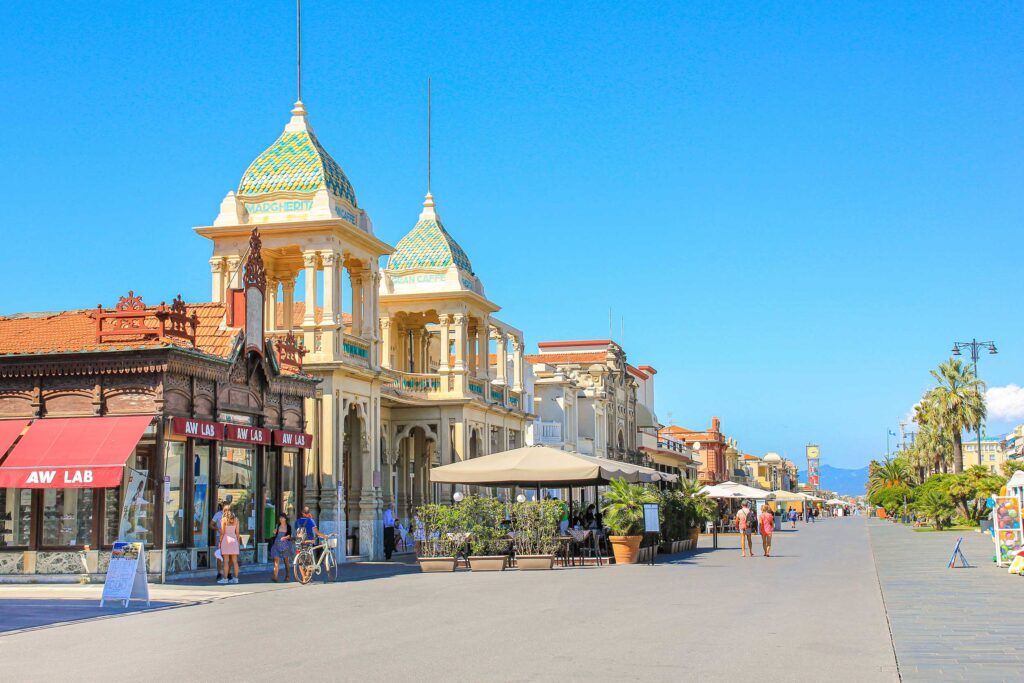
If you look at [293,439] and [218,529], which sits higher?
[293,439]

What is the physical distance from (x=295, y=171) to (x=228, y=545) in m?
12.8

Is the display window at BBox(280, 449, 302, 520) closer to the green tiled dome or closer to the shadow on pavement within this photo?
the green tiled dome

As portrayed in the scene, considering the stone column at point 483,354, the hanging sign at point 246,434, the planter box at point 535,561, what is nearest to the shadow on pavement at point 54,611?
the hanging sign at point 246,434

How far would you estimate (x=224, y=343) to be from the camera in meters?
26.8

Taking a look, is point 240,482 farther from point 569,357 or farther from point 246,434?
point 569,357

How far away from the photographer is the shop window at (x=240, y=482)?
2605 cm

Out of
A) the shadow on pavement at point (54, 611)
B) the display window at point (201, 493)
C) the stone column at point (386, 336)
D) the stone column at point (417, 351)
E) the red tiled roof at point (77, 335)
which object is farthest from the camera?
the stone column at point (417, 351)

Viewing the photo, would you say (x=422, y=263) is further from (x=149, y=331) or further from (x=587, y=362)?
(x=587, y=362)

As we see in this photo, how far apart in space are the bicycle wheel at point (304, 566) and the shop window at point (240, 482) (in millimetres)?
3360

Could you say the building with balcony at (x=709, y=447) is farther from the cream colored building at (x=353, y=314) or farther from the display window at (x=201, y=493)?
the display window at (x=201, y=493)

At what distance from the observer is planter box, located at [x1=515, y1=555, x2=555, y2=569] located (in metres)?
27.3

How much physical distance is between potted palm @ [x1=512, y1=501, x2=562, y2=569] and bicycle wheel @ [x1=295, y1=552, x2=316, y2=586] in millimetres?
5962

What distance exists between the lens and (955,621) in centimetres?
1474

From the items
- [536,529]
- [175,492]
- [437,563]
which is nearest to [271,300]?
[437,563]
